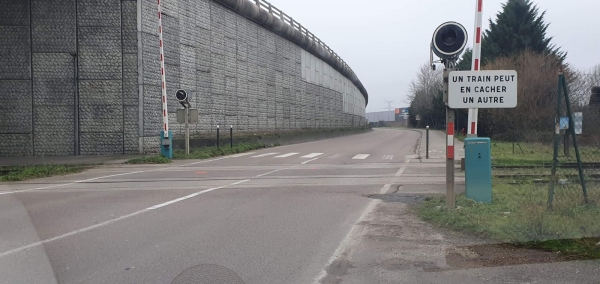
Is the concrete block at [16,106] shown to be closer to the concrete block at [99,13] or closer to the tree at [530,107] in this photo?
the concrete block at [99,13]

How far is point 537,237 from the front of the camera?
271 inches

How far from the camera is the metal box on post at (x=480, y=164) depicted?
9.16m

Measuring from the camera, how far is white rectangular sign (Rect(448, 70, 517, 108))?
8609 mm

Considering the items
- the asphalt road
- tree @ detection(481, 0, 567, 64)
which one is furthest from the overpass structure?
tree @ detection(481, 0, 567, 64)

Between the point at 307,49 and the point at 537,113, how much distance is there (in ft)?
91.8

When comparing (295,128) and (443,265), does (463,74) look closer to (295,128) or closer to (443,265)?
(443,265)

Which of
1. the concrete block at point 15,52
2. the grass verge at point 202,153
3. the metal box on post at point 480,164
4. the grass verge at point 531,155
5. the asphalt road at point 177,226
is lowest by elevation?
the asphalt road at point 177,226

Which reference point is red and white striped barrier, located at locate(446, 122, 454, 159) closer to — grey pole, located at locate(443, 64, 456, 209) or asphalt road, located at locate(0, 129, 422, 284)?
grey pole, located at locate(443, 64, 456, 209)

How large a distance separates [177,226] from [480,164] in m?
5.25

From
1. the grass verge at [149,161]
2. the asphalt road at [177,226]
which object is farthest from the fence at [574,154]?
the grass verge at [149,161]

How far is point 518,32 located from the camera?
44969mm

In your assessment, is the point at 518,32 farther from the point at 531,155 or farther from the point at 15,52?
the point at 15,52

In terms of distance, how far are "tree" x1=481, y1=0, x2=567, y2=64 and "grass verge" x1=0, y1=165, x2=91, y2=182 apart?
36.2 m

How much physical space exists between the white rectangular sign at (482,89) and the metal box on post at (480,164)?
0.81 m
